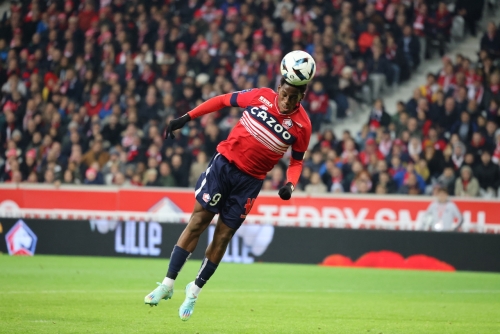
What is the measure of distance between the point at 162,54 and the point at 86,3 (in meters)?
3.41

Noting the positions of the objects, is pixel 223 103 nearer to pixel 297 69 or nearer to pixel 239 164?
pixel 239 164

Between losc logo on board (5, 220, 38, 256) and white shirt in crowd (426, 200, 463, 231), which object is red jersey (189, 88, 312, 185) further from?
losc logo on board (5, 220, 38, 256)

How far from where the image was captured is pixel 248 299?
447 inches

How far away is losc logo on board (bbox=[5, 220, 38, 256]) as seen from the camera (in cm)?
1736

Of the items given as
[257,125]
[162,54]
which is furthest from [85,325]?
[162,54]

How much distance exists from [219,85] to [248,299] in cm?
1090

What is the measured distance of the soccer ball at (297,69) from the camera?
27.7 ft

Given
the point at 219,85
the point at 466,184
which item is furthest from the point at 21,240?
the point at 466,184

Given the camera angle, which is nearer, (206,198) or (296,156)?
(206,198)

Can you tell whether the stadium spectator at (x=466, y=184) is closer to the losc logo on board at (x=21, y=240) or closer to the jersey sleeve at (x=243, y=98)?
the losc logo on board at (x=21, y=240)

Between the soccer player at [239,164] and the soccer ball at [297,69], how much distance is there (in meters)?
0.19

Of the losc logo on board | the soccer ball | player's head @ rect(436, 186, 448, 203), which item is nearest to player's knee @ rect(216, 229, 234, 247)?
the soccer ball

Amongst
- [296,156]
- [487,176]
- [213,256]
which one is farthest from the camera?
[487,176]

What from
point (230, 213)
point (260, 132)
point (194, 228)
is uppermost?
point (260, 132)
